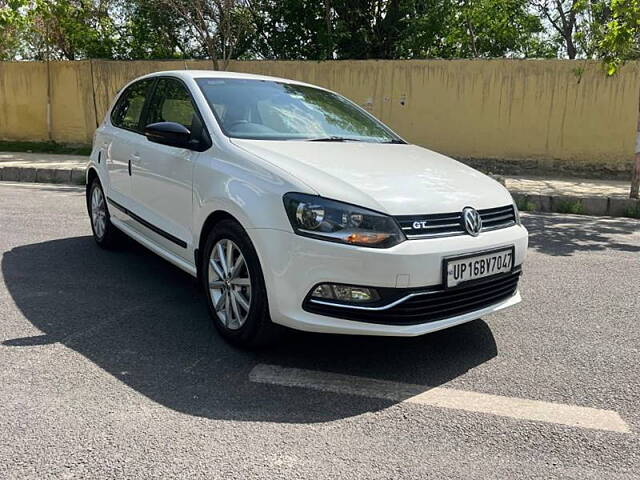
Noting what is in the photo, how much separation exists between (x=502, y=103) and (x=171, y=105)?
9.19 metres

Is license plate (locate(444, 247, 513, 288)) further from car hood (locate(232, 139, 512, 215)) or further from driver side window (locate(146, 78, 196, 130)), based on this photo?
driver side window (locate(146, 78, 196, 130))

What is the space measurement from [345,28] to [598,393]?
1291 centimetres

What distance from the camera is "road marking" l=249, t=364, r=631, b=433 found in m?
2.62

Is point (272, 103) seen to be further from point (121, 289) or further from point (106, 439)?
point (106, 439)

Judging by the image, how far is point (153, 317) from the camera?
3.74 meters

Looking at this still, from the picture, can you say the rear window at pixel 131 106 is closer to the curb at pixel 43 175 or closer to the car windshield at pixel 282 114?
the car windshield at pixel 282 114

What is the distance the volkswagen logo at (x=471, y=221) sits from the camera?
9.68 feet

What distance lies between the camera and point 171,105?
4250 mm

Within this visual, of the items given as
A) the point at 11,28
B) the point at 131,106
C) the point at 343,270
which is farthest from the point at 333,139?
the point at 11,28

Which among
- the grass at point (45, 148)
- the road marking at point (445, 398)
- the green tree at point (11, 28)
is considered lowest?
the road marking at point (445, 398)

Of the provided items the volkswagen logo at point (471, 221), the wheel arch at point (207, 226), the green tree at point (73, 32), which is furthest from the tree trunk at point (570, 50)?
the wheel arch at point (207, 226)

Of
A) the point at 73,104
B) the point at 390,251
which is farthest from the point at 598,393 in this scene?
the point at 73,104

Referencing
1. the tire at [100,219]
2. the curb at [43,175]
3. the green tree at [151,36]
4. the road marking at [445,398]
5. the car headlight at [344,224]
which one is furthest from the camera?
the green tree at [151,36]

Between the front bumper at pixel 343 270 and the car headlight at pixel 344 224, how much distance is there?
0.04m
